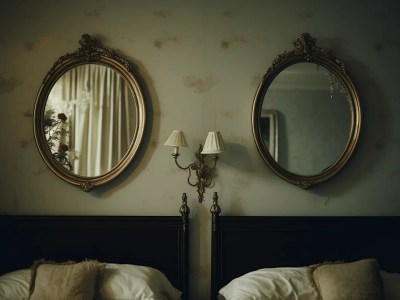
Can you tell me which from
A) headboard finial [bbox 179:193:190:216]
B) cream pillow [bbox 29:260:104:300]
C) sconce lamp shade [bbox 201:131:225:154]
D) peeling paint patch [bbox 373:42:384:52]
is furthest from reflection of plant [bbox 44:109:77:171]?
peeling paint patch [bbox 373:42:384:52]

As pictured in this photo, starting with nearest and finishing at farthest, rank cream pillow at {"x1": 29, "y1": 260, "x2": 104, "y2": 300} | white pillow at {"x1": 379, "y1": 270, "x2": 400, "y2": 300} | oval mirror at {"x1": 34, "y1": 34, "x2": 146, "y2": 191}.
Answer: cream pillow at {"x1": 29, "y1": 260, "x2": 104, "y2": 300} < white pillow at {"x1": 379, "y1": 270, "x2": 400, "y2": 300} < oval mirror at {"x1": 34, "y1": 34, "x2": 146, "y2": 191}

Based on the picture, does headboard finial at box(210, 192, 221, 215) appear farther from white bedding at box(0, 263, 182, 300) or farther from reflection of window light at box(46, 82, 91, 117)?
reflection of window light at box(46, 82, 91, 117)

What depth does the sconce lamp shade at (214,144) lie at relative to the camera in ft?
6.86

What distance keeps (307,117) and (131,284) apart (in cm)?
155

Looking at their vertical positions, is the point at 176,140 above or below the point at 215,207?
above

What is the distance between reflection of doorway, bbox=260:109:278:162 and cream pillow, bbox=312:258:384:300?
762mm

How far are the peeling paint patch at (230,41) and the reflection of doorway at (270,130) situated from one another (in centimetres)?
51

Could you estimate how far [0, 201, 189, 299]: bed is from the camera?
7.09ft

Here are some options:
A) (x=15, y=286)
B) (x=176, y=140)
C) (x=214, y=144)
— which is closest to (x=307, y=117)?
(x=214, y=144)

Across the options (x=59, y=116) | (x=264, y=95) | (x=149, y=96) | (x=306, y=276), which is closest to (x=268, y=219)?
(x=306, y=276)

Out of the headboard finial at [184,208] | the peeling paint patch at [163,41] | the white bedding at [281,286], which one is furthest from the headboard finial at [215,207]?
the peeling paint patch at [163,41]

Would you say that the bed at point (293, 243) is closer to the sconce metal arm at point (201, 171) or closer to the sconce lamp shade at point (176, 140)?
the sconce metal arm at point (201, 171)

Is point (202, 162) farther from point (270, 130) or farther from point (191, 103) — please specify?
point (270, 130)

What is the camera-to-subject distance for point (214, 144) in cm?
210
